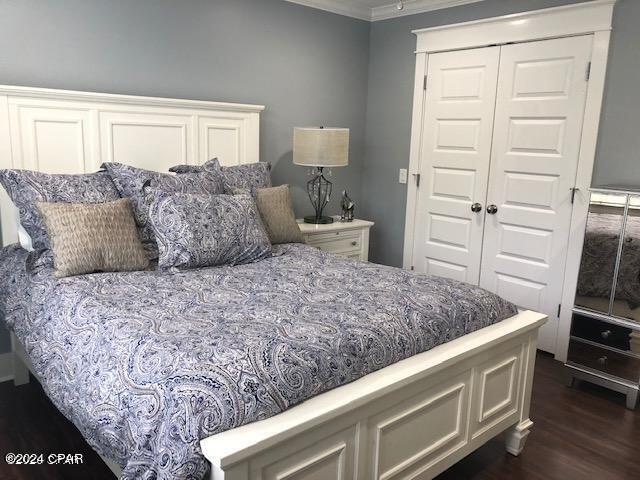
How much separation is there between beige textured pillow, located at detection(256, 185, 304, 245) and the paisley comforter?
1.47ft

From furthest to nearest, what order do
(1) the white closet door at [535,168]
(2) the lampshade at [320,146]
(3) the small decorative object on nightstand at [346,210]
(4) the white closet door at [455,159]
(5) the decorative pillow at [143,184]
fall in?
(3) the small decorative object on nightstand at [346,210] < (4) the white closet door at [455,159] < (2) the lampshade at [320,146] < (1) the white closet door at [535,168] < (5) the decorative pillow at [143,184]

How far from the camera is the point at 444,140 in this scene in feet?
13.1

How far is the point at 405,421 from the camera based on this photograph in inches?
71.8

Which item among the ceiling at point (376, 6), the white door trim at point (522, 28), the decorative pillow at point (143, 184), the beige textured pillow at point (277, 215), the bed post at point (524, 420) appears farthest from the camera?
the ceiling at point (376, 6)

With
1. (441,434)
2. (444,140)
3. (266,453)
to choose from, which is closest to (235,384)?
(266,453)

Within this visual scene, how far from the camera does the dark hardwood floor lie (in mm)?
2225

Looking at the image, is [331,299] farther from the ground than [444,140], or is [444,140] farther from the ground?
[444,140]

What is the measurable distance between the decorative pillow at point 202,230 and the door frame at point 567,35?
6.54ft

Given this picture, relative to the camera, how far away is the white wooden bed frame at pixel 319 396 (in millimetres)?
1447

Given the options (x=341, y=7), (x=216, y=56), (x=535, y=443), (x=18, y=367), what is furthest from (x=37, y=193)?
(x=341, y=7)

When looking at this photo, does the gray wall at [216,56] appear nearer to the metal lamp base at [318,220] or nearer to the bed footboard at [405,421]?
the metal lamp base at [318,220]

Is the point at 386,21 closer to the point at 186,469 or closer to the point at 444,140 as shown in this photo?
the point at 444,140

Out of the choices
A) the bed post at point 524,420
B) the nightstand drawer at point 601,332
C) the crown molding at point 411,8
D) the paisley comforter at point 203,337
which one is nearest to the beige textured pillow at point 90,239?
the paisley comforter at point 203,337

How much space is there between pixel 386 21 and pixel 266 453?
3773 millimetres
